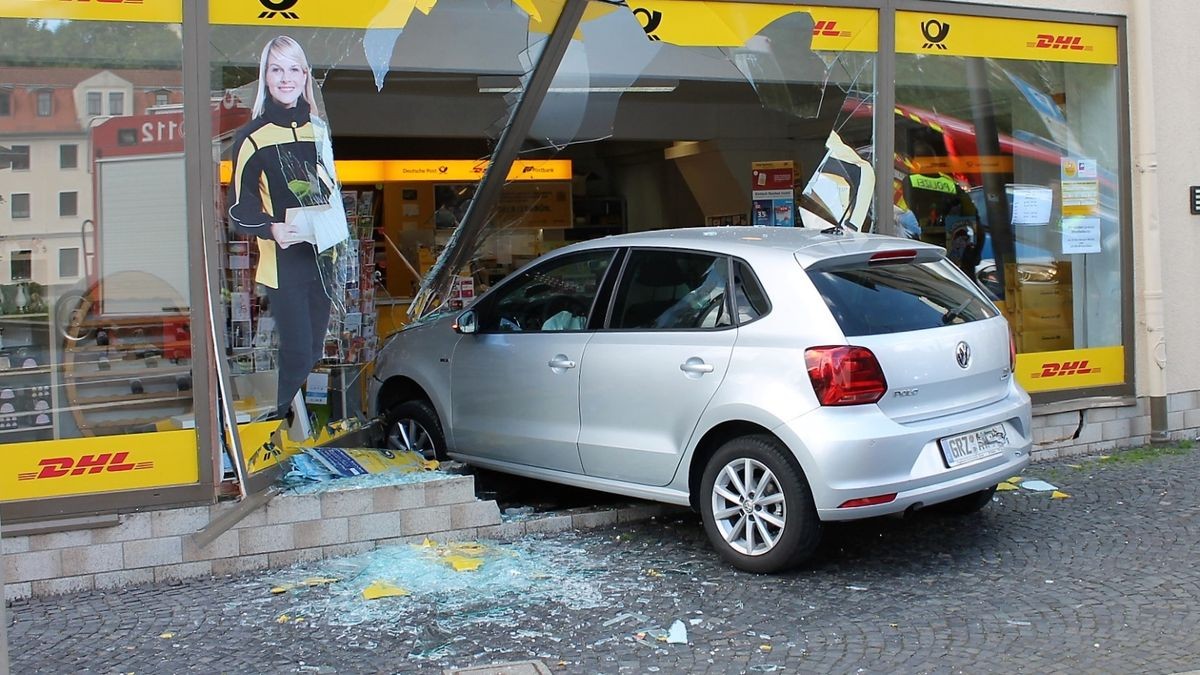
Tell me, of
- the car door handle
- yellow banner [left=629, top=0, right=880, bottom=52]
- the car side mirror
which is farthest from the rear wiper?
yellow banner [left=629, top=0, right=880, bottom=52]

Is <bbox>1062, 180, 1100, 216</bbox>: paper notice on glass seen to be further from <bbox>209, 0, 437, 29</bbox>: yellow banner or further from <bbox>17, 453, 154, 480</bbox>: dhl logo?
<bbox>17, 453, 154, 480</bbox>: dhl logo

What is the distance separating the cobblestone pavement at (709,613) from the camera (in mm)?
4551

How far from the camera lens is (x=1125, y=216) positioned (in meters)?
8.77

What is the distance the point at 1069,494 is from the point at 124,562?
5.48 meters

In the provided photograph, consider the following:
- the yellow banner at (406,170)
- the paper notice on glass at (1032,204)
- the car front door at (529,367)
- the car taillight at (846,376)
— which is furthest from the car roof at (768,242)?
the yellow banner at (406,170)

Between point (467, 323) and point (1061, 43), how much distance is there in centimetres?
516

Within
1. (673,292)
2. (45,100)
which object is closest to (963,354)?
(673,292)

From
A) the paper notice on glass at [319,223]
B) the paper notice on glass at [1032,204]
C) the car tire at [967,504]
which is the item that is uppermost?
the paper notice on glass at [1032,204]

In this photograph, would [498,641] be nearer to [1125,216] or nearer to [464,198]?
[464,198]

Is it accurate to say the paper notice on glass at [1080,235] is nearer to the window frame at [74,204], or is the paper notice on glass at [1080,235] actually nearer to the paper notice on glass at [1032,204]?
the paper notice on glass at [1032,204]

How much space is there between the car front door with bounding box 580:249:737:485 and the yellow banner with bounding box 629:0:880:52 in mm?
2094

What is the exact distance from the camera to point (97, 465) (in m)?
5.57

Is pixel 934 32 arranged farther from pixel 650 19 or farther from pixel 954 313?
pixel 954 313

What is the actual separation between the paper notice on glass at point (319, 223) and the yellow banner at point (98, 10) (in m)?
1.13
